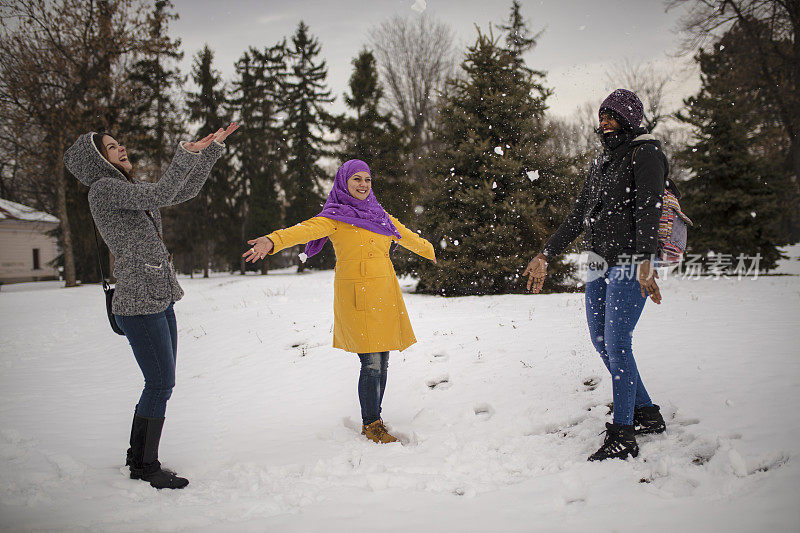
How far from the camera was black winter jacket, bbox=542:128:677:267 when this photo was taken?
2.99 metres

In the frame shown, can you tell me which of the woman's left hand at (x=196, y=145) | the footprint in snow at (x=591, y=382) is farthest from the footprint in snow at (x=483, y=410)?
the woman's left hand at (x=196, y=145)

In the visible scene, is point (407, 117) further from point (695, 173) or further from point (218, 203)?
point (695, 173)

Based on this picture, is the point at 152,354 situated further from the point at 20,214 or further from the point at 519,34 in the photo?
the point at 20,214

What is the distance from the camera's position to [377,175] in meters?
22.2

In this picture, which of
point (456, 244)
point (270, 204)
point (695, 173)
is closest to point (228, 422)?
point (456, 244)

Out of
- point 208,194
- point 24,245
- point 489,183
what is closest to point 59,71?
point 208,194

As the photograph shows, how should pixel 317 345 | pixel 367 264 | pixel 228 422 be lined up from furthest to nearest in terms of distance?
pixel 317 345
pixel 228 422
pixel 367 264

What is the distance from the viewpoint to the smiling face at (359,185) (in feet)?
12.5

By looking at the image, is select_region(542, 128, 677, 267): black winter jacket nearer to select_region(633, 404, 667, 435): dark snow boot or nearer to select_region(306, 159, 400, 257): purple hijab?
select_region(633, 404, 667, 435): dark snow boot

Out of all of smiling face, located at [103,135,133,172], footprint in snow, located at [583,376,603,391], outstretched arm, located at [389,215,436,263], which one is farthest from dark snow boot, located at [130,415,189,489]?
footprint in snow, located at [583,376,603,391]

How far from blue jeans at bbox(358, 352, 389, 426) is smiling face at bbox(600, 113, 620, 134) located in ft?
7.81

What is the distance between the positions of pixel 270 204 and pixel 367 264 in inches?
1203

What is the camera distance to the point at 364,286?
373 centimetres

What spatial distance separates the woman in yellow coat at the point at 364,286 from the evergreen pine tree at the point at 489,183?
6226 millimetres
